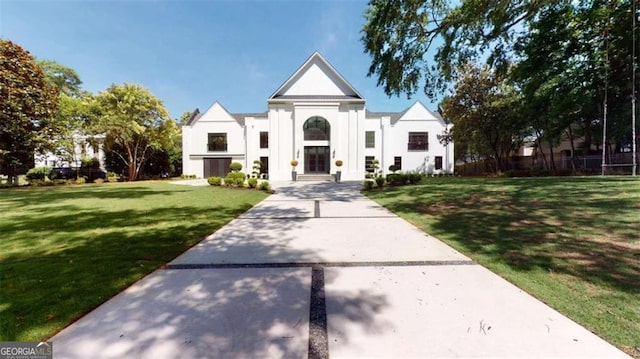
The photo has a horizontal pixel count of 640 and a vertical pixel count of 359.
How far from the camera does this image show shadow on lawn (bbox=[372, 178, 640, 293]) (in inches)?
135

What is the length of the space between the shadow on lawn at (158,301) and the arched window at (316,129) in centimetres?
2039

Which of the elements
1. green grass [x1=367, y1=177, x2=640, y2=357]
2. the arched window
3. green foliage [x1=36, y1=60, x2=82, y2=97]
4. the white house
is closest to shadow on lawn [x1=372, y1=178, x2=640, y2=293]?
green grass [x1=367, y1=177, x2=640, y2=357]

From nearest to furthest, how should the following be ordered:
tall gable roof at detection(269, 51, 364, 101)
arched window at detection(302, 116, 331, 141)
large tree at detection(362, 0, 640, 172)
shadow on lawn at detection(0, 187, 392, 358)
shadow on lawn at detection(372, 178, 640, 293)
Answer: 1. shadow on lawn at detection(0, 187, 392, 358)
2. shadow on lawn at detection(372, 178, 640, 293)
3. large tree at detection(362, 0, 640, 172)
4. arched window at detection(302, 116, 331, 141)
5. tall gable roof at detection(269, 51, 364, 101)

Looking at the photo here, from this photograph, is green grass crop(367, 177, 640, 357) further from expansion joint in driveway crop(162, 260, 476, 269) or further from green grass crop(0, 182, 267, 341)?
green grass crop(0, 182, 267, 341)

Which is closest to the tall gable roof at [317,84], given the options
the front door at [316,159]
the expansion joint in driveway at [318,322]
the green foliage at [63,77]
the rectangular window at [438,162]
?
the front door at [316,159]

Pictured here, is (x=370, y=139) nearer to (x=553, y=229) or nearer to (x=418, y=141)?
(x=418, y=141)

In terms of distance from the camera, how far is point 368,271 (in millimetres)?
3422

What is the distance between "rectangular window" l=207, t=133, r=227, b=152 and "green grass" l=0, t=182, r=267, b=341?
20581mm

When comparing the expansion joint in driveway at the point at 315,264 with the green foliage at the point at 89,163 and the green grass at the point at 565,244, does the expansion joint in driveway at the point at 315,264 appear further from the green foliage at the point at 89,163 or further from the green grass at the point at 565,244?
the green foliage at the point at 89,163

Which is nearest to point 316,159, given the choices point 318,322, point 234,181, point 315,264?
point 234,181

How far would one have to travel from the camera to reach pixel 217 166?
28359mm

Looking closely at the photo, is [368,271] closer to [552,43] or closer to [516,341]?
[516,341]

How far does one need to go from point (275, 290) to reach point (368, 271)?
127cm

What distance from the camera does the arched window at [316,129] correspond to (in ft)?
80.7
